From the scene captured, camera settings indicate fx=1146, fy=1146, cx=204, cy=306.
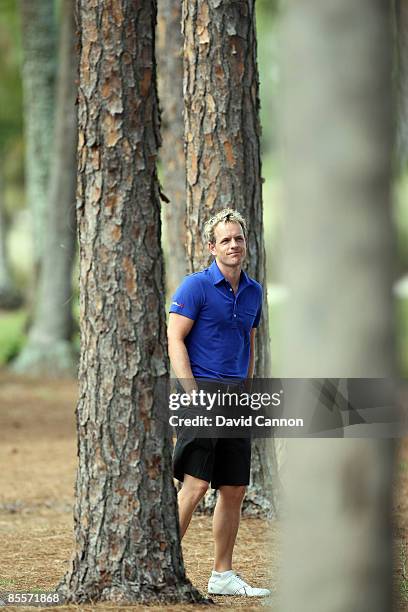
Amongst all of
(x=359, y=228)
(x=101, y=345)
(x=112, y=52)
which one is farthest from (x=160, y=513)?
(x=359, y=228)

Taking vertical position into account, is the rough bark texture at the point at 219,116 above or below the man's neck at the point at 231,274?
above

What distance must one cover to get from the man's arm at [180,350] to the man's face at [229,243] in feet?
1.22

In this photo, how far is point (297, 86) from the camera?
2402mm

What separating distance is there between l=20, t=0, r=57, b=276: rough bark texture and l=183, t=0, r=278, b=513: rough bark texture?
14.7 m

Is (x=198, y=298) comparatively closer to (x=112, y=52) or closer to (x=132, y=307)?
(x=132, y=307)

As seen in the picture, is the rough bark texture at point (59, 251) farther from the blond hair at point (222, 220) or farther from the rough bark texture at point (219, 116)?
the blond hair at point (222, 220)

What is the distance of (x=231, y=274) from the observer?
5.94 metres

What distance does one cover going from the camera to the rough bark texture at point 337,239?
239cm

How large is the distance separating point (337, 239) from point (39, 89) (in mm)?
21028

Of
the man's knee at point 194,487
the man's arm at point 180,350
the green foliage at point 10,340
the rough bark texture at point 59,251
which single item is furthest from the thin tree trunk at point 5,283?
the man's arm at point 180,350

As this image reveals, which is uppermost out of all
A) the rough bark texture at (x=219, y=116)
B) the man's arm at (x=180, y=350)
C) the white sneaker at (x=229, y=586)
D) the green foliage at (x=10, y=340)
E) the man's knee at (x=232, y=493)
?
the green foliage at (x=10, y=340)

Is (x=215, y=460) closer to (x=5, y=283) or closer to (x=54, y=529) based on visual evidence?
(x=54, y=529)

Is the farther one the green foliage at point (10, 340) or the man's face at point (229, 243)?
the green foliage at point (10, 340)

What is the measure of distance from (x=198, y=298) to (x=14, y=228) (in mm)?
67209
